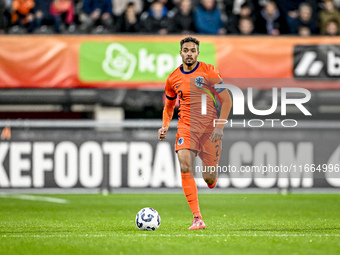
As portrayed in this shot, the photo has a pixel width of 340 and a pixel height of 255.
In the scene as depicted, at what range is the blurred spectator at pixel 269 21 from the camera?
52.7 ft

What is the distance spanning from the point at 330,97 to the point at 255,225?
8504 millimetres

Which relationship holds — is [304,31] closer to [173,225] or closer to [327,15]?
[327,15]

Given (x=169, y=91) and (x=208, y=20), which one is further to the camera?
(x=208, y=20)

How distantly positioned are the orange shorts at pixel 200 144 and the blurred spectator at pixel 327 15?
866 centimetres

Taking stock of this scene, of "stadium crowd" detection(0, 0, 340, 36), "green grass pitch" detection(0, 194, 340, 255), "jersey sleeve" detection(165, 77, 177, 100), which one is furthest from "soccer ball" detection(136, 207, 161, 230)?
"stadium crowd" detection(0, 0, 340, 36)

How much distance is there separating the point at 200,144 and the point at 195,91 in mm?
604

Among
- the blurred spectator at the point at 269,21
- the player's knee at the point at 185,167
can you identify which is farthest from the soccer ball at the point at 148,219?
the blurred spectator at the point at 269,21

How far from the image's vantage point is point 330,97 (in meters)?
16.5

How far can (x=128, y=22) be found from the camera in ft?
52.1

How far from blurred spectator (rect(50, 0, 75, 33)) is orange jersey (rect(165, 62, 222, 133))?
27.3 feet

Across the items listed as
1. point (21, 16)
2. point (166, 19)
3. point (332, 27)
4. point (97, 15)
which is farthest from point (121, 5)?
point (332, 27)

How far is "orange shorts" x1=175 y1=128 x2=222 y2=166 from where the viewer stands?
802 centimetres

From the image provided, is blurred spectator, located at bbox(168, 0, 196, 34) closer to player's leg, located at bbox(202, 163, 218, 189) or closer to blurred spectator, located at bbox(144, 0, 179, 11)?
blurred spectator, located at bbox(144, 0, 179, 11)

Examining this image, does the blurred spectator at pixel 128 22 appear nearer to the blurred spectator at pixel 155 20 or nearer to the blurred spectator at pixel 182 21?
the blurred spectator at pixel 155 20
